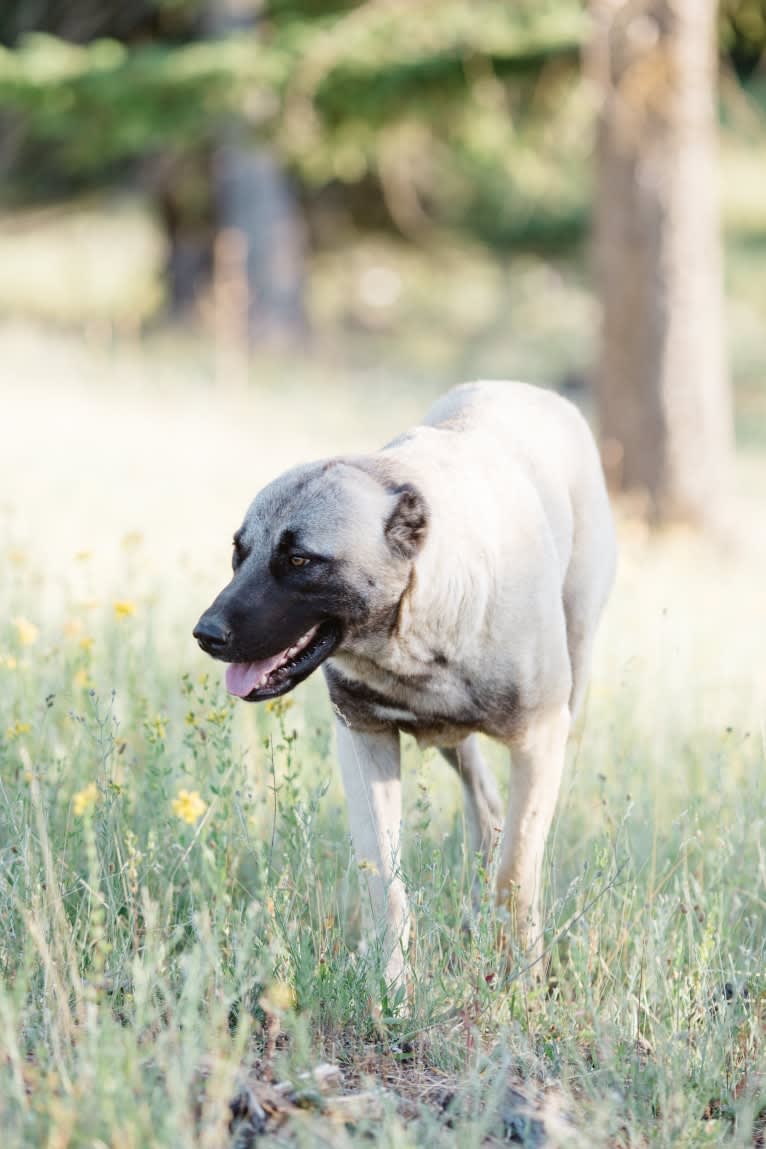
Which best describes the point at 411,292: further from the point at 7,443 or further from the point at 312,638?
the point at 312,638

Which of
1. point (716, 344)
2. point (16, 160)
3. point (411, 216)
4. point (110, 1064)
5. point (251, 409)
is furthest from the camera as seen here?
point (411, 216)

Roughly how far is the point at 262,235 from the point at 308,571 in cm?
1490

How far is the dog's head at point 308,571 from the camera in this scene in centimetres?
331

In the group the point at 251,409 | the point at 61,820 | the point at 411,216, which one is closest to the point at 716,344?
the point at 251,409

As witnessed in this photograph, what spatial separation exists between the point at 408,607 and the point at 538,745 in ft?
1.98

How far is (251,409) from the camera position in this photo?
12.6 m

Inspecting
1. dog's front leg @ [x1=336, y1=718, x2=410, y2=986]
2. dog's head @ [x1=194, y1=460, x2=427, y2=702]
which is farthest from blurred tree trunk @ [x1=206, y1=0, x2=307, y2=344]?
dog's head @ [x1=194, y1=460, x2=427, y2=702]

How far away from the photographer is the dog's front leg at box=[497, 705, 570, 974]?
3.73m

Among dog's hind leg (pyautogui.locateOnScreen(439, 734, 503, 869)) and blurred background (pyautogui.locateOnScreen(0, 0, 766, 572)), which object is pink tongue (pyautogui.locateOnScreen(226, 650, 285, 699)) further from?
blurred background (pyautogui.locateOnScreen(0, 0, 766, 572))

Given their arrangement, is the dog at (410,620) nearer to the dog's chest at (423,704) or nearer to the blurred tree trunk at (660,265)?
the dog's chest at (423,704)

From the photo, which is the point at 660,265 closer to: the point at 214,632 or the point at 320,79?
the point at 320,79

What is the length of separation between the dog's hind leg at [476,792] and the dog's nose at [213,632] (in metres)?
1.26

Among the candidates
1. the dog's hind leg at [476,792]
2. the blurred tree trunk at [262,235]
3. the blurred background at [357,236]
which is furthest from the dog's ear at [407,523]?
the blurred tree trunk at [262,235]

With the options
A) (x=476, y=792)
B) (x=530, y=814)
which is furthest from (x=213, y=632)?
(x=476, y=792)
